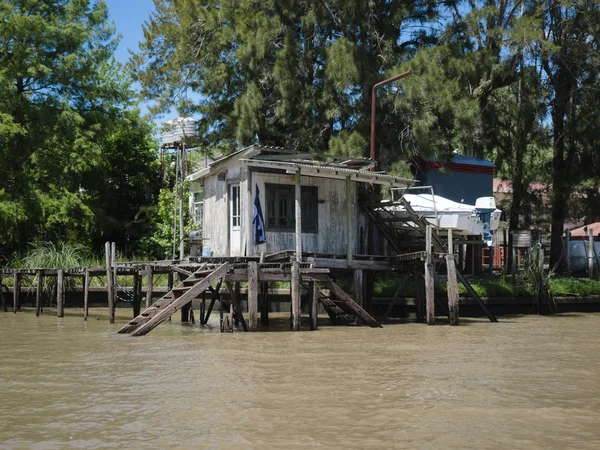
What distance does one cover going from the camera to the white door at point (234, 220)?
69.8 ft

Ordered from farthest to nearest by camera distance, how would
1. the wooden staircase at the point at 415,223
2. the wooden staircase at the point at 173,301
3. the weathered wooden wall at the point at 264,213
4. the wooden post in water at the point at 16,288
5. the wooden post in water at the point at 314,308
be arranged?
the wooden post in water at the point at 16,288, the wooden staircase at the point at 415,223, the weathered wooden wall at the point at 264,213, the wooden post in water at the point at 314,308, the wooden staircase at the point at 173,301

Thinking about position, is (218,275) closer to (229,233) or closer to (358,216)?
(229,233)

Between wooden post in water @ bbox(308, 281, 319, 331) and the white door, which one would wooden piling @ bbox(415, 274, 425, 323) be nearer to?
wooden post in water @ bbox(308, 281, 319, 331)

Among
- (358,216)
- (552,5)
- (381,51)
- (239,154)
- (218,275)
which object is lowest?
(218,275)

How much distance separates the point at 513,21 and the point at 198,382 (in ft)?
60.6

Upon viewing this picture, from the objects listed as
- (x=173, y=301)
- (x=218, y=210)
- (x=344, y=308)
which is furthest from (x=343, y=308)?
(x=173, y=301)

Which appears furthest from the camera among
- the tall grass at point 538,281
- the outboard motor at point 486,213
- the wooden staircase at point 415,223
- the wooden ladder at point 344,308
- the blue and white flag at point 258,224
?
the outboard motor at point 486,213

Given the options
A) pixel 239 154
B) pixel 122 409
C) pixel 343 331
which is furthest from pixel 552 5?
pixel 122 409

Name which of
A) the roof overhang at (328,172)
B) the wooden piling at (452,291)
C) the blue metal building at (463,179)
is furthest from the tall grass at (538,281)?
the roof overhang at (328,172)

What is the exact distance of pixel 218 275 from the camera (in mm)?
18031

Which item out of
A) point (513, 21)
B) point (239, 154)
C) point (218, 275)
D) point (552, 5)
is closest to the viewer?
point (218, 275)

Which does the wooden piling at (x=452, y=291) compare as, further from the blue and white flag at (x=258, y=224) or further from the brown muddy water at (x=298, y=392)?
the blue and white flag at (x=258, y=224)

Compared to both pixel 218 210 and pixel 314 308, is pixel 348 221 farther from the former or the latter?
pixel 218 210

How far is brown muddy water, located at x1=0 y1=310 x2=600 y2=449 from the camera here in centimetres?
830
